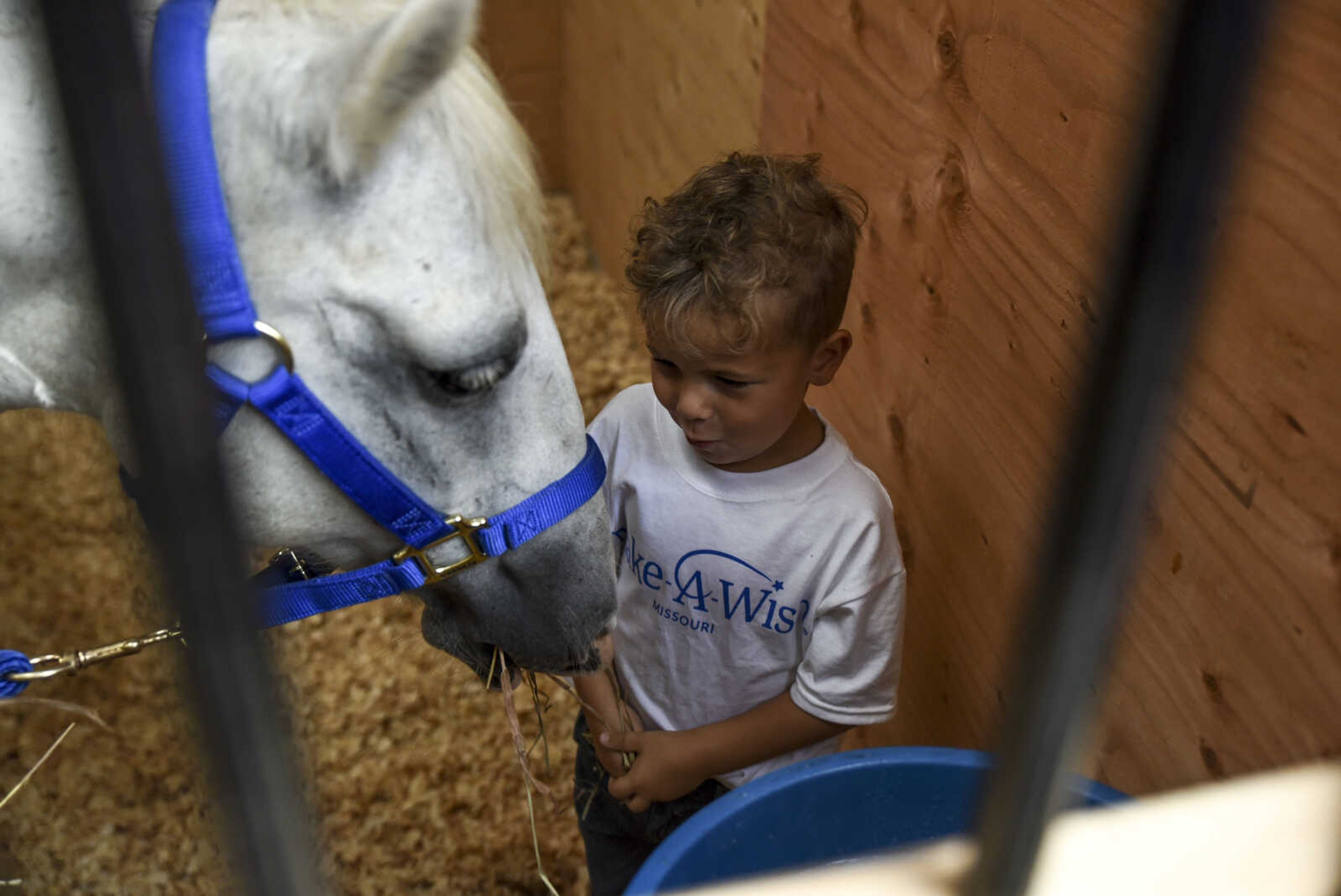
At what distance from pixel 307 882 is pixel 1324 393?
2.58 ft

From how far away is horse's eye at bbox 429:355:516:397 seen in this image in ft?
2.92

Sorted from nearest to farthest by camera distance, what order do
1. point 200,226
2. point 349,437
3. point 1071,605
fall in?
point 1071,605
point 200,226
point 349,437

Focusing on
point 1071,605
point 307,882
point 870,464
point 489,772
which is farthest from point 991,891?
point 489,772

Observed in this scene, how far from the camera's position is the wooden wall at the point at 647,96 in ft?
7.16

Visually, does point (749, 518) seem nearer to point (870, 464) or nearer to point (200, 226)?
point (870, 464)

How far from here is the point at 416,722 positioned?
2084mm

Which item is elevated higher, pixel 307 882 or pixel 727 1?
pixel 307 882

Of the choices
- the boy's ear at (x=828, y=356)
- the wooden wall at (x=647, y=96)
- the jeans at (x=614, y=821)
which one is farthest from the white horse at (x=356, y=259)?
the wooden wall at (x=647, y=96)

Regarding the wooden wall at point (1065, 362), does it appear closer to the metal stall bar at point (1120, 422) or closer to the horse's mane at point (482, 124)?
the metal stall bar at point (1120, 422)

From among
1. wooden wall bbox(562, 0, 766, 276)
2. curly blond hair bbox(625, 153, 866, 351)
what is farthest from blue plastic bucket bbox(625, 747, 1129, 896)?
wooden wall bbox(562, 0, 766, 276)

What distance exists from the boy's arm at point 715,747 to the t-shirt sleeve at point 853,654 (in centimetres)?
3

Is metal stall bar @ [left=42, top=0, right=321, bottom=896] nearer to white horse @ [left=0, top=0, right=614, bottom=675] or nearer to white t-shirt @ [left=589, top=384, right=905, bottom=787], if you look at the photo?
white horse @ [left=0, top=0, right=614, bottom=675]

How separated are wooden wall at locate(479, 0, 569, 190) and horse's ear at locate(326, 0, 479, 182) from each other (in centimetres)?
277

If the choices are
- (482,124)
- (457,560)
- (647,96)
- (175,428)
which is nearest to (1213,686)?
(457,560)
